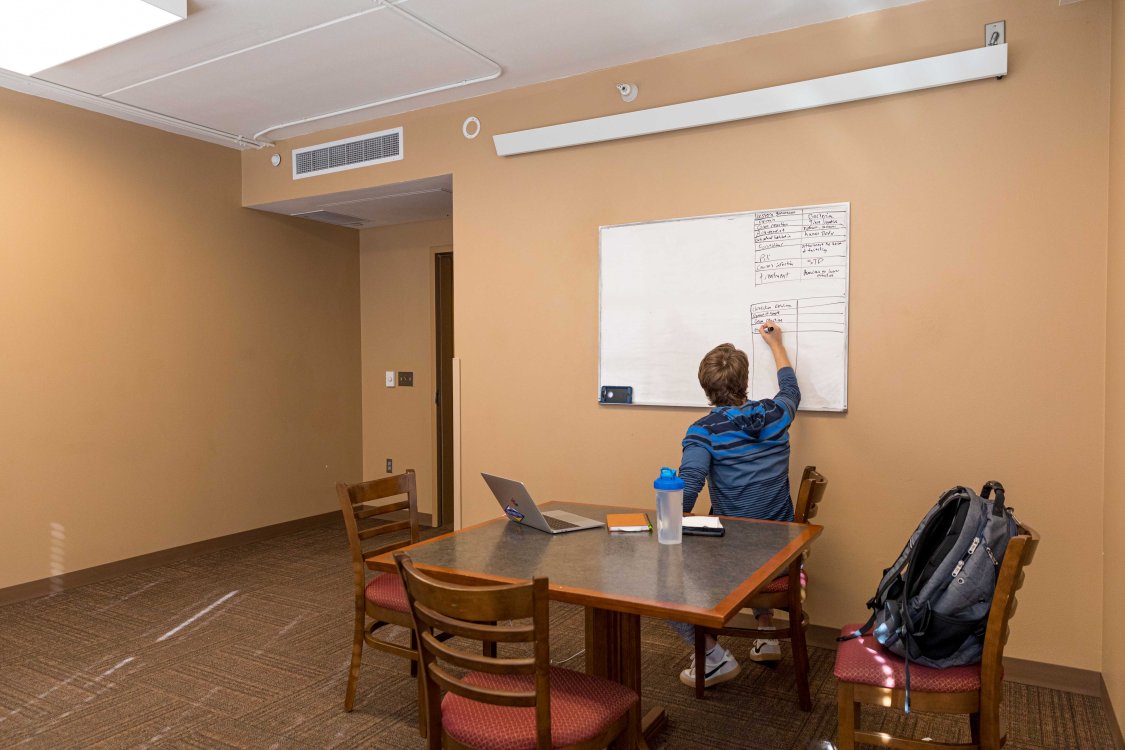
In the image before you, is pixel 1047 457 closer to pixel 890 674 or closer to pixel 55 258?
pixel 890 674

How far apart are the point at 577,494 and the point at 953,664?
7.33 ft

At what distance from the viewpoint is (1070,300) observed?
2.92 meters

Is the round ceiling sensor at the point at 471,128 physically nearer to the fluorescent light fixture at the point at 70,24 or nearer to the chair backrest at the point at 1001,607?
the fluorescent light fixture at the point at 70,24

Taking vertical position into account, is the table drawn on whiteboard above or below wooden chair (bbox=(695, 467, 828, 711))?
above

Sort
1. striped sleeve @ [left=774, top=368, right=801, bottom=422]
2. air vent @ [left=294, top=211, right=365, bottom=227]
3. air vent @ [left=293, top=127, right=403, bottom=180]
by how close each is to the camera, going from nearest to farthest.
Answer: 1. striped sleeve @ [left=774, top=368, right=801, bottom=422]
2. air vent @ [left=293, top=127, right=403, bottom=180]
3. air vent @ [left=294, top=211, right=365, bottom=227]

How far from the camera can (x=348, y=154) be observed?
484 cm

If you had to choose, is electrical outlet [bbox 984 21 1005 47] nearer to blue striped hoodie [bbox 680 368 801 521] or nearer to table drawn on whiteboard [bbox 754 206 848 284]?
table drawn on whiteboard [bbox 754 206 848 284]

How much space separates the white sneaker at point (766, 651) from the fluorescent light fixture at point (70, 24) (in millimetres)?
3515

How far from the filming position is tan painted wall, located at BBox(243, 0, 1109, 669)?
2.92 metres

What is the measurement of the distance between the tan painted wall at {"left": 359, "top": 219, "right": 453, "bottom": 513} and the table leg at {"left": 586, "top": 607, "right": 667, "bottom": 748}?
3.79 metres

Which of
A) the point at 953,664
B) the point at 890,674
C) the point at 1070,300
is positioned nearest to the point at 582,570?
the point at 890,674

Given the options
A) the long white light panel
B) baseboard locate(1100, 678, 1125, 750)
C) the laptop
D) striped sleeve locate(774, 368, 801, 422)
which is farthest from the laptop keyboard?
the long white light panel

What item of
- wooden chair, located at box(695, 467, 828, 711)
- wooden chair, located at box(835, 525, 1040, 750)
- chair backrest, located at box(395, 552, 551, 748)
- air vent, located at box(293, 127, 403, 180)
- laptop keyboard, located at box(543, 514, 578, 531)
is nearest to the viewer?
chair backrest, located at box(395, 552, 551, 748)

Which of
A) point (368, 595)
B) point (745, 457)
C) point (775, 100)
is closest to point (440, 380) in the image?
point (368, 595)
